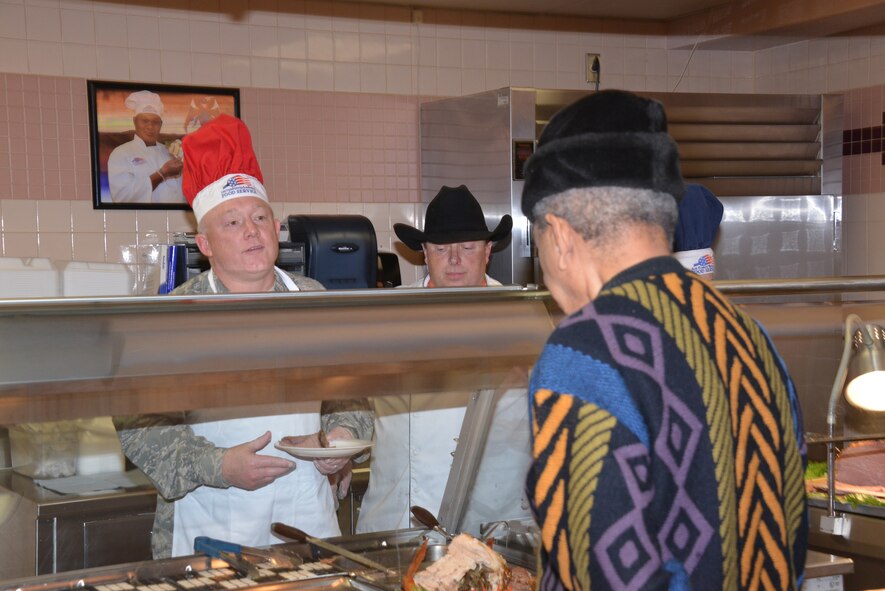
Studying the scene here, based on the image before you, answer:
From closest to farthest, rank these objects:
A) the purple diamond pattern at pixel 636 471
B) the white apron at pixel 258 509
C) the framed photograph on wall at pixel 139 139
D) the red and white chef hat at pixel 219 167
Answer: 1. the purple diamond pattern at pixel 636 471
2. the white apron at pixel 258 509
3. the red and white chef hat at pixel 219 167
4. the framed photograph on wall at pixel 139 139

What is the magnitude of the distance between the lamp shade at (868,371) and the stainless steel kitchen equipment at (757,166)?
10.5ft

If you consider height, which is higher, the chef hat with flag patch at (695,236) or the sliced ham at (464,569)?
the chef hat with flag patch at (695,236)

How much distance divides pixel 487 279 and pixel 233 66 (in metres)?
2.19

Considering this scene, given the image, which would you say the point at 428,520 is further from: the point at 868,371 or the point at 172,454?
the point at 868,371

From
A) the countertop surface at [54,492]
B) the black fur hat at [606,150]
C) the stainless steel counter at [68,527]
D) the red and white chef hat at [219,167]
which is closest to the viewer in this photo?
the black fur hat at [606,150]

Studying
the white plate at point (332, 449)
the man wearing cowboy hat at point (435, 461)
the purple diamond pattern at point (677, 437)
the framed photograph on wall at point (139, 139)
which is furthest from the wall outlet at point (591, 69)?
the purple diamond pattern at point (677, 437)

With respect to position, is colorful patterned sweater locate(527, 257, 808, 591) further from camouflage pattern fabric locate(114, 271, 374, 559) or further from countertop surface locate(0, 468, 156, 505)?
countertop surface locate(0, 468, 156, 505)

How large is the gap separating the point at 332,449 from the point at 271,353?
0.39 m

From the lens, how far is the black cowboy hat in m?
3.77

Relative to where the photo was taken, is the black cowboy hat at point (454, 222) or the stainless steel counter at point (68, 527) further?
the black cowboy hat at point (454, 222)

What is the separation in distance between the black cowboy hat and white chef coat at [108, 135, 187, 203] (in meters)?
1.69

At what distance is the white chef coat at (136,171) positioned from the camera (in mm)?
4965

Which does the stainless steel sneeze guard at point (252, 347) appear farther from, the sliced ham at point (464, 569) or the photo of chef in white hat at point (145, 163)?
the photo of chef in white hat at point (145, 163)

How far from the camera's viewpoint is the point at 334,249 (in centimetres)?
404
